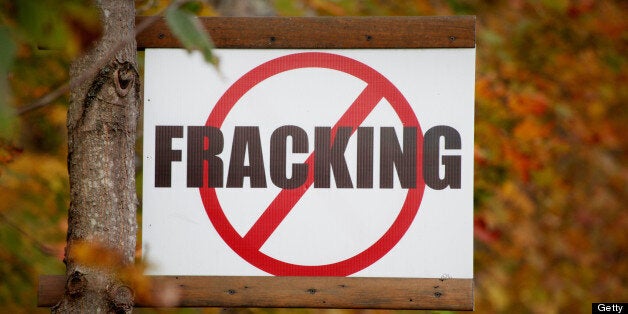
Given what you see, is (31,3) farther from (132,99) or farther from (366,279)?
(366,279)

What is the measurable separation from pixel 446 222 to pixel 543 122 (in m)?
3.72

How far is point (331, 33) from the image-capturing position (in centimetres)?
194

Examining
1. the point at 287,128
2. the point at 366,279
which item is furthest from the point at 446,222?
the point at 287,128

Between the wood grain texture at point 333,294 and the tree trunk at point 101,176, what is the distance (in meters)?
0.20

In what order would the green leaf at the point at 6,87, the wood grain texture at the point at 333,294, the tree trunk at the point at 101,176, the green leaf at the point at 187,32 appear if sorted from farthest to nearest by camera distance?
the wood grain texture at the point at 333,294 < the tree trunk at the point at 101,176 < the green leaf at the point at 187,32 < the green leaf at the point at 6,87

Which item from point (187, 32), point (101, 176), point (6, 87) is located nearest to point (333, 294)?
point (101, 176)

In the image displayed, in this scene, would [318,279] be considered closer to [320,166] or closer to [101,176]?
[320,166]

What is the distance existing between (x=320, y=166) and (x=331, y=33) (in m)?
0.39

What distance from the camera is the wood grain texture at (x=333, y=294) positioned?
1862 millimetres

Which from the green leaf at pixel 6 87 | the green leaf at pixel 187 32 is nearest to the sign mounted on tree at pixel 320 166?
the green leaf at pixel 187 32

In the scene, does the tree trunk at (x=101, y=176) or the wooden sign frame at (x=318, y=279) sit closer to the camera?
the tree trunk at (x=101, y=176)

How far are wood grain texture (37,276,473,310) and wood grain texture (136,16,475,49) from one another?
0.66 meters

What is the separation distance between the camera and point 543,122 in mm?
5285

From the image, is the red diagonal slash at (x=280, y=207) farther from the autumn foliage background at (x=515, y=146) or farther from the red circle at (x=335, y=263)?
the autumn foliage background at (x=515, y=146)
